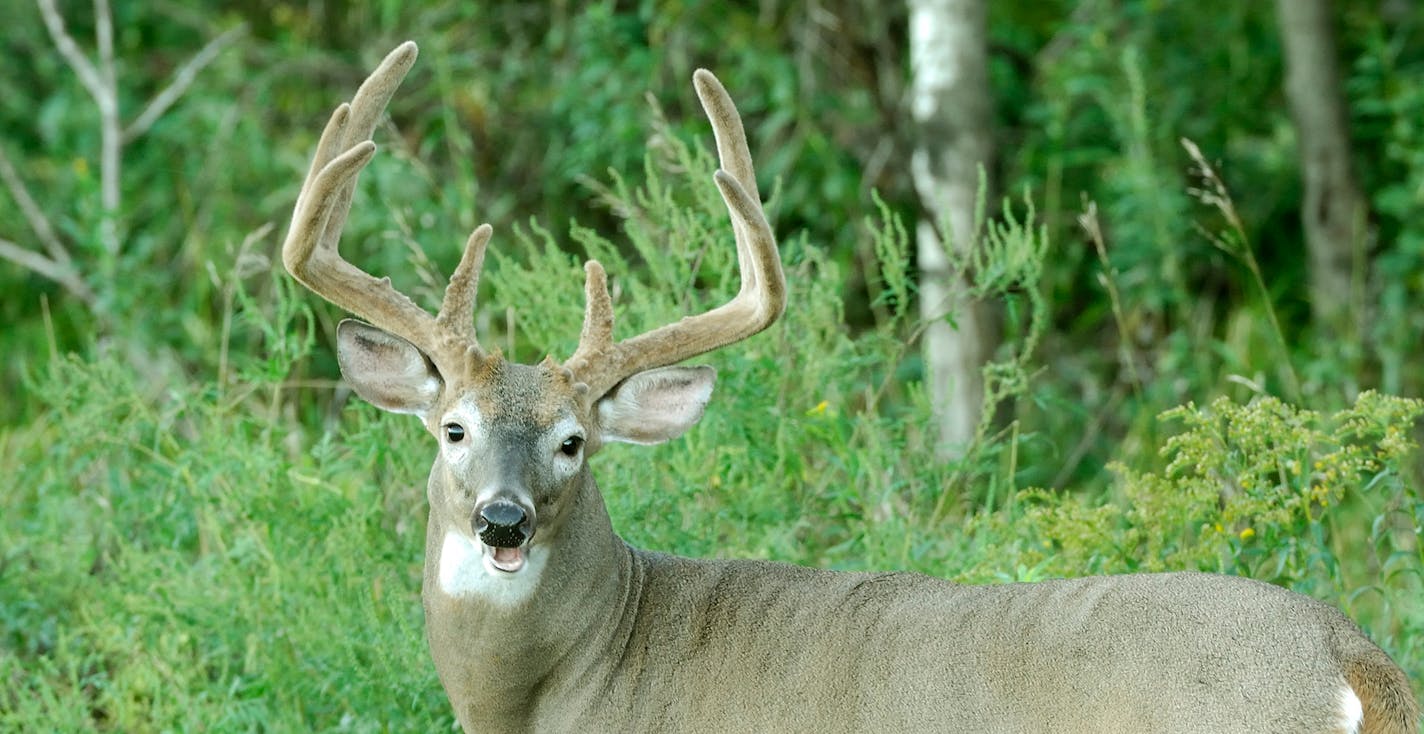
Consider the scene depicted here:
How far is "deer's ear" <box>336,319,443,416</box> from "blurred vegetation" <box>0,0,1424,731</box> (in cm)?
62

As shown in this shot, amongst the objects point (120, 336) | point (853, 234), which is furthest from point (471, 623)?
point (853, 234)

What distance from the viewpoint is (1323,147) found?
8719 millimetres

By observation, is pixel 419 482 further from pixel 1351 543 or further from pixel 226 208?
pixel 226 208

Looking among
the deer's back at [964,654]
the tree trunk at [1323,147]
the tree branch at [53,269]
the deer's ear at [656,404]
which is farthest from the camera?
the tree branch at [53,269]

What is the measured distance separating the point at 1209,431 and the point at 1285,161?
5340mm

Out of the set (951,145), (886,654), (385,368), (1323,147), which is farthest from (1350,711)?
(1323,147)

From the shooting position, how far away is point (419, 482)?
17.3ft

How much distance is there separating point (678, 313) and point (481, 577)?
1.42m

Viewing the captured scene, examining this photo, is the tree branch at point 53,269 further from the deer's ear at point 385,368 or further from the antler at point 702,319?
the antler at point 702,319

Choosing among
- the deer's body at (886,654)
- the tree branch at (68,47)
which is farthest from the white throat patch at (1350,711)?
the tree branch at (68,47)

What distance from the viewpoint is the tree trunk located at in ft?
28.2

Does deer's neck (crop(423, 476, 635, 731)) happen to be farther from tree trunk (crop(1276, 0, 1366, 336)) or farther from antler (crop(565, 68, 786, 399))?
tree trunk (crop(1276, 0, 1366, 336))

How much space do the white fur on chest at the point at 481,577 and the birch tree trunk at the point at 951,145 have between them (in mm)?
3302

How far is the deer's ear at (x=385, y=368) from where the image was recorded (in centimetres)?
439
